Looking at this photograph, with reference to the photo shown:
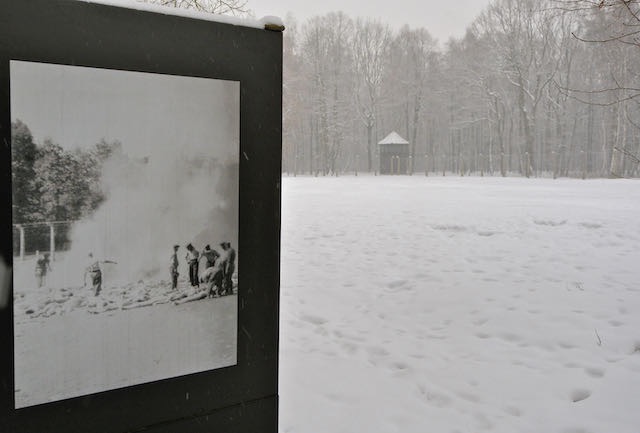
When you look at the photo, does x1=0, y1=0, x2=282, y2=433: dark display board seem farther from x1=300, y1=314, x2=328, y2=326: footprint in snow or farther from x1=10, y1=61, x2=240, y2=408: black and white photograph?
x1=300, y1=314, x2=328, y2=326: footprint in snow

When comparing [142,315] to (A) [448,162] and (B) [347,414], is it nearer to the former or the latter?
(B) [347,414]

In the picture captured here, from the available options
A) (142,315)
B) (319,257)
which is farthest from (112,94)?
(319,257)

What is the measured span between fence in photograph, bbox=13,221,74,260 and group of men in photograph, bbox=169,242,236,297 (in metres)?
0.44

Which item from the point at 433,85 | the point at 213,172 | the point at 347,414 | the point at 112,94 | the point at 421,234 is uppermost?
the point at 433,85

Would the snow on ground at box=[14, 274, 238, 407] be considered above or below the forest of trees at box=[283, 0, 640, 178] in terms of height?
below

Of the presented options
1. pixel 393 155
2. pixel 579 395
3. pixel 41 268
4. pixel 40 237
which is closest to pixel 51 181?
pixel 40 237

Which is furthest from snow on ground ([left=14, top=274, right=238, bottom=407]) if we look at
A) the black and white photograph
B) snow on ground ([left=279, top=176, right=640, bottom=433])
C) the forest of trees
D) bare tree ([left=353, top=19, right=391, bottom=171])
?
bare tree ([left=353, top=19, right=391, bottom=171])

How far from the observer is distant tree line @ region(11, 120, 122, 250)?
6.22 ft

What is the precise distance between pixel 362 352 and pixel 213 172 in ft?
8.51

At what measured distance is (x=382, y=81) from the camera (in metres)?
53.5

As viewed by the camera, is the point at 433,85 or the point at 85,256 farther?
the point at 433,85

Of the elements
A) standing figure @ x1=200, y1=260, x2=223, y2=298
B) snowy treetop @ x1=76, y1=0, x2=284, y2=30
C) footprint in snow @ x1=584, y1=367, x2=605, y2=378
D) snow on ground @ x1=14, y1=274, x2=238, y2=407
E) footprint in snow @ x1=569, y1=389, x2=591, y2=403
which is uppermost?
snowy treetop @ x1=76, y1=0, x2=284, y2=30

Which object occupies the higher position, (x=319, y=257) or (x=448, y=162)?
(x=448, y=162)

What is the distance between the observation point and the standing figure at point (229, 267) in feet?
7.86
